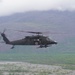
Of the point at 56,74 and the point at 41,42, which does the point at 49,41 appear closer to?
the point at 41,42

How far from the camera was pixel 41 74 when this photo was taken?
4146 inches

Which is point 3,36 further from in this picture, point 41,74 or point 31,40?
point 41,74

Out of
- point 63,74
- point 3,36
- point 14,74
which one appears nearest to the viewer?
point 3,36

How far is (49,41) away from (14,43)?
13.2 ft

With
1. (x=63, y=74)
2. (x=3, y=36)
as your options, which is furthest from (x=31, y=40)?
(x=63, y=74)

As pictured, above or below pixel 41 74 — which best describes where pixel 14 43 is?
above

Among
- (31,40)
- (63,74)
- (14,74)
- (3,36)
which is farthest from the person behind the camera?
(63,74)

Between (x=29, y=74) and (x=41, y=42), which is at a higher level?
(x=41, y=42)

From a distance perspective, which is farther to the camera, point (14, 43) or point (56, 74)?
point (56, 74)

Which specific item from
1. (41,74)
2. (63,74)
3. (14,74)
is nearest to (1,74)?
(14,74)

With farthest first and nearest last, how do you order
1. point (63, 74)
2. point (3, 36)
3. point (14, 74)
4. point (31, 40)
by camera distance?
point (63, 74) → point (14, 74) → point (3, 36) → point (31, 40)

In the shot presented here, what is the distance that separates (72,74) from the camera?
11088 cm

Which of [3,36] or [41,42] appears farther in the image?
[3,36]

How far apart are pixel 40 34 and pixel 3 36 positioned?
4.87 meters
